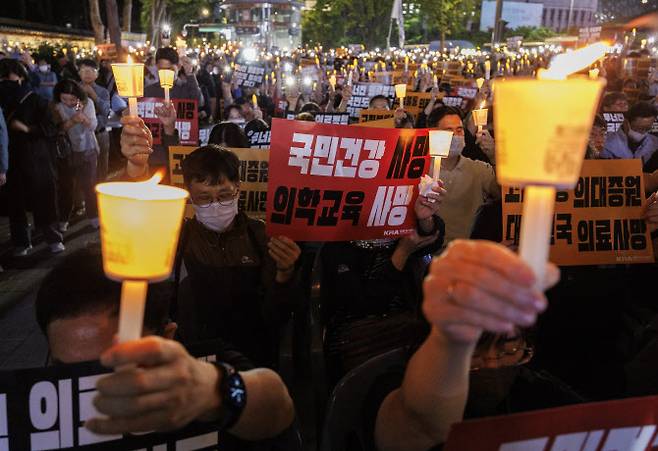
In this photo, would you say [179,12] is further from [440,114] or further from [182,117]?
[440,114]

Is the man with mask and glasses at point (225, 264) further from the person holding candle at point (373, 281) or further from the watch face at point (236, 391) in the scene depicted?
the watch face at point (236, 391)

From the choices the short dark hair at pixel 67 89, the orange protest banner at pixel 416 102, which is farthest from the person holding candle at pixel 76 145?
the orange protest banner at pixel 416 102

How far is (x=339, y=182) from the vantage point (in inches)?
139

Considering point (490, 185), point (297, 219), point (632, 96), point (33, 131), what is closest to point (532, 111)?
point (297, 219)

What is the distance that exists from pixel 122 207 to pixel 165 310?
42.5 inches

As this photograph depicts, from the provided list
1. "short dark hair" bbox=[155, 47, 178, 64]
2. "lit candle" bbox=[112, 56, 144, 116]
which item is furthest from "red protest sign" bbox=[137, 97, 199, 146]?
"lit candle" bbox=[112, 56, 144, 116]

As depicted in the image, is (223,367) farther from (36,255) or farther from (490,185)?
(36,255)

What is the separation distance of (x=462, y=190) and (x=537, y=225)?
3.98m

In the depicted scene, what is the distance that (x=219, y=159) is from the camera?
3.36 metres

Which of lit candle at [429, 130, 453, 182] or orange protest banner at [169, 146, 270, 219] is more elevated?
lit candle at [429, 130, 453, 182]

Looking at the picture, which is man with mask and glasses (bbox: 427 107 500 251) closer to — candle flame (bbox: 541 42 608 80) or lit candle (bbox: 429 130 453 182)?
lit candle (bbox: 429 130 453 182)

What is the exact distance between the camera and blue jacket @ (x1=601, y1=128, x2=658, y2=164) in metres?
7.51

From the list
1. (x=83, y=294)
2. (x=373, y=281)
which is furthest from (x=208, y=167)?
(x=83, y=294)

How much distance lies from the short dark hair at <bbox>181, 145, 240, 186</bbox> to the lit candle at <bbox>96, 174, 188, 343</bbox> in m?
2.21
